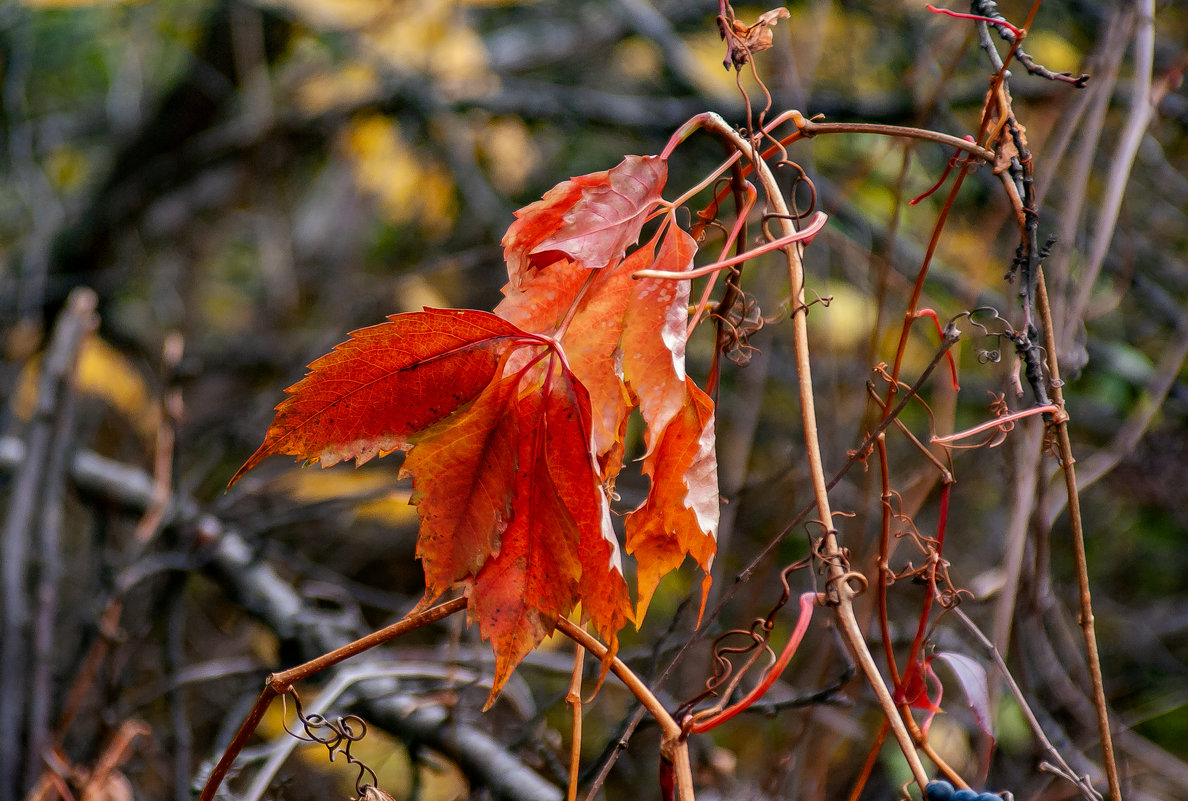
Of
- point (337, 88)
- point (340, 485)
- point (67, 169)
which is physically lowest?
point (340, 485)

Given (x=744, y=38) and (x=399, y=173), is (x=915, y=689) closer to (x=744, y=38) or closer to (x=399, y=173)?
(x=744, y=38)

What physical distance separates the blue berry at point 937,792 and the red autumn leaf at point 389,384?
0.34 meters

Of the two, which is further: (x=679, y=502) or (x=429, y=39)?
(x=429, y=39)

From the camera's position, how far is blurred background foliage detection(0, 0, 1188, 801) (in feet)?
4.40

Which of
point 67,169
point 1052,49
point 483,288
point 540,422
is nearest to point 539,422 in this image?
point 540,422

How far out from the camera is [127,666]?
1.17 m

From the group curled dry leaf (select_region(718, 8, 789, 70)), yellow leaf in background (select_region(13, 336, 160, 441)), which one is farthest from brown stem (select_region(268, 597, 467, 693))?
yellow leaf in background (select_region(13, 336, 160, 441))

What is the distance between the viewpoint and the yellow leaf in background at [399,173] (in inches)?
98.0

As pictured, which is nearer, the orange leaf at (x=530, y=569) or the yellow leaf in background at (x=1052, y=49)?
the orange leaf at (x=530, y=569)

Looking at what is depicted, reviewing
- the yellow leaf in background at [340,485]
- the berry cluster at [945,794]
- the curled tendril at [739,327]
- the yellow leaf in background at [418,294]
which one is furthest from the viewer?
the yellow leaf in background at [418,294]

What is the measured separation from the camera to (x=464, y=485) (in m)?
0.50

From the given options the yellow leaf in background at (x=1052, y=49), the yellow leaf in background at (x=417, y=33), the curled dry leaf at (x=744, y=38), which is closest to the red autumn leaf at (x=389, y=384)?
the curled dry leaf at (x=744, y=38)

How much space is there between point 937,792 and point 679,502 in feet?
0.68

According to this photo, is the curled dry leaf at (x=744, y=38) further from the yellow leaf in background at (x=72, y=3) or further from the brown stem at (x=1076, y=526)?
the yellow leaf in background at (x=72, y=3)
